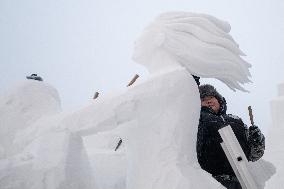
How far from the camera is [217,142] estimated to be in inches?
112

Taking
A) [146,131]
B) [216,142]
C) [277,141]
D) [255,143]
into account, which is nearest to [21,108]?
[146,131]

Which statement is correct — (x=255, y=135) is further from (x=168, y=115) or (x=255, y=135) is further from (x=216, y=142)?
(x=168, y=115)

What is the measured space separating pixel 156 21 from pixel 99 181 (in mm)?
1443

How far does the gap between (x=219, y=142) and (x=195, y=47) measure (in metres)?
0.95

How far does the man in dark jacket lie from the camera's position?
2.78 meters

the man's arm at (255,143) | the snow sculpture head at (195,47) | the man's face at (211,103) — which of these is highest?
the snow sculpture head at (195,47)

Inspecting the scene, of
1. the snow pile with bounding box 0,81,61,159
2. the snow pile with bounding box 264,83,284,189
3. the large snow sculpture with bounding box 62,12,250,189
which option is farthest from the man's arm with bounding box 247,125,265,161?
the snow pile with bounding box 264,83,284,189

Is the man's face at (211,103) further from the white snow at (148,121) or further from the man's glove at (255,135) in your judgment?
the white snow at (148,121)

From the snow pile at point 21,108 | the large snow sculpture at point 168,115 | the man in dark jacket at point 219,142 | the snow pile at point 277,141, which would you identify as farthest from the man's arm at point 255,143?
the snow pile at point 277,141

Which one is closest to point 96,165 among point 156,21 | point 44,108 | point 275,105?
point 44,108

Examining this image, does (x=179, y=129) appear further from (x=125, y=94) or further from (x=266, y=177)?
(x=266, y=177)

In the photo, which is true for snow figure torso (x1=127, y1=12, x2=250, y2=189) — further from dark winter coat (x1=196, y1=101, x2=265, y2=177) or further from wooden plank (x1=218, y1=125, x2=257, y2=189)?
dark winter coat (x1=196, y1=101, x2=265, y2=177)

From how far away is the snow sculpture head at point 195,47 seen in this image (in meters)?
2.40

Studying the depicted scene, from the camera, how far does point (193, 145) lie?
2250 millimetres
